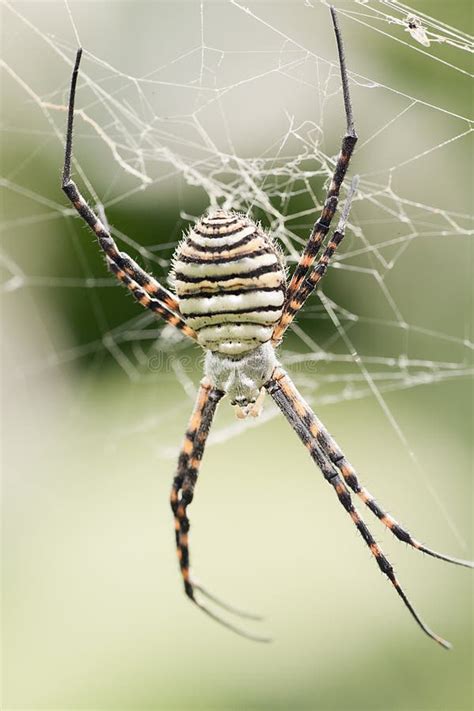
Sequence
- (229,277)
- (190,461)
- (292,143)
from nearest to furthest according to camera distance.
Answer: (229,277) → (190,461) → (292,143)

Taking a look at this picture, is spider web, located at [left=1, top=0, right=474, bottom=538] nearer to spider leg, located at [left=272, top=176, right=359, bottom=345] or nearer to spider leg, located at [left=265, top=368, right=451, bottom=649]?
spider leg, located at [left=272, top=176, right=359, bottom=345]

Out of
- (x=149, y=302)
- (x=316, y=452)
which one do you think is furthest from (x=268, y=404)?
(x=149, y=302)

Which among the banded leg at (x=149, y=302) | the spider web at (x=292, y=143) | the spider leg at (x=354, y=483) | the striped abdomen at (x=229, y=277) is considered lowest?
the spider leg at (x=354, y=483)

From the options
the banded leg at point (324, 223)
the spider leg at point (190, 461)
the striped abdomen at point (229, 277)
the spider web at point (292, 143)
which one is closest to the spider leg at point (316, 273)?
the banded leg at point (324, 223)

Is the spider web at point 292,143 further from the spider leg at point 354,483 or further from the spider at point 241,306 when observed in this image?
the spider leg at point 354,483

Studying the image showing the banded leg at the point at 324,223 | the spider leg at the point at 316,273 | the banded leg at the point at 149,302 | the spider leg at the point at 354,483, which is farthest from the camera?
the spider leg at the point at 354,483

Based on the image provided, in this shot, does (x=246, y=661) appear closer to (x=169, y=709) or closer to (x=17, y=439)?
(x=169, y=709)

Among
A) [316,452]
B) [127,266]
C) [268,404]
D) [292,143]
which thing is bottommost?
[316,452]

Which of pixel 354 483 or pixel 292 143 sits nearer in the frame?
pixel 354 483

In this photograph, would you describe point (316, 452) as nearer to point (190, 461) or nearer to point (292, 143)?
point (190, 461)
